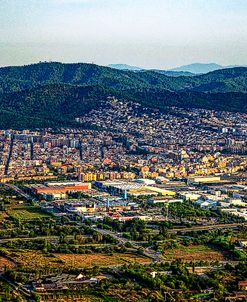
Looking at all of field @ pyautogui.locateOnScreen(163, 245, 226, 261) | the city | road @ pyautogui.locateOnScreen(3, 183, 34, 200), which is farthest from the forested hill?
field @ pyautogui.locateOnScreen(163, 245, 226, 261)

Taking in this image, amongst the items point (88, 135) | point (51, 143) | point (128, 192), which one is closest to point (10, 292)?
point (128, 192)

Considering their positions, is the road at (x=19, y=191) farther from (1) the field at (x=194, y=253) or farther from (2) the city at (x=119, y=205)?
(1) the field at (x=194, y=253)

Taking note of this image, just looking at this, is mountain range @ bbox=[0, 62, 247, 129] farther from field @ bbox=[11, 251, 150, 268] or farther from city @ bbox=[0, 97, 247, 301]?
field @ bbox=[11, 251, 150, 268]

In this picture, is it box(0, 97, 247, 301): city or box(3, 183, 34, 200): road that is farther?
box(3, 183, 34, 200): road

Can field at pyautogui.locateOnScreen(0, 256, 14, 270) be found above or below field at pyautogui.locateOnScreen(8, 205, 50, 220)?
above

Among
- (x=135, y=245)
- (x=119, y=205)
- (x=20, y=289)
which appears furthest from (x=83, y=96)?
(x=20, y=289)

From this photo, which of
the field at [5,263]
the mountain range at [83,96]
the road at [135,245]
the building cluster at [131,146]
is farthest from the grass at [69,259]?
the mountain range at [83,96]

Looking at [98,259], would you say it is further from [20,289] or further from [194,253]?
[20,289]
